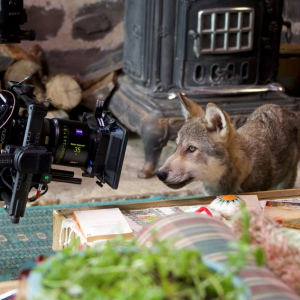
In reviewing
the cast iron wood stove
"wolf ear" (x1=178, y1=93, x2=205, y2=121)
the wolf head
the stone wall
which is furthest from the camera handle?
the stone wall

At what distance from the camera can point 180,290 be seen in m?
0.82

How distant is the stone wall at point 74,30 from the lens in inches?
151

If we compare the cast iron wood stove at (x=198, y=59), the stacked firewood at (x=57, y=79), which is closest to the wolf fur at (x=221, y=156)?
the cast iron wood stove at (x=198, y=59)

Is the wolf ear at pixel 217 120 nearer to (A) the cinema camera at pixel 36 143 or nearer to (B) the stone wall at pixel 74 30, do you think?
(A) the cinema camera at pixel 36 143

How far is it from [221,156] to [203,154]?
7 cm

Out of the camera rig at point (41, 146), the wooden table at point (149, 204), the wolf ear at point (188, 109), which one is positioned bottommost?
the wooden table at point (149, 204)

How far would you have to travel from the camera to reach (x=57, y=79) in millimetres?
3787

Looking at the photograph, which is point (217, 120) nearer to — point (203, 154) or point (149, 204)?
point (203, 154)

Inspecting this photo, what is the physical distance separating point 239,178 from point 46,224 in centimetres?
93

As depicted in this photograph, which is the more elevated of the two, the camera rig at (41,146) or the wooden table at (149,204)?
the camera rig at (41,146)

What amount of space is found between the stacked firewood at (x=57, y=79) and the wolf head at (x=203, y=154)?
1.70 meters

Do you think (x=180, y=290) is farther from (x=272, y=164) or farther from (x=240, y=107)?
(x=240, y=107)

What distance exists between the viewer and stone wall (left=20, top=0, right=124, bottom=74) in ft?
12.6

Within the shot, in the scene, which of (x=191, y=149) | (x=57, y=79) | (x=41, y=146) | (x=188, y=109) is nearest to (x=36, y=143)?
(x=41, y=146)
